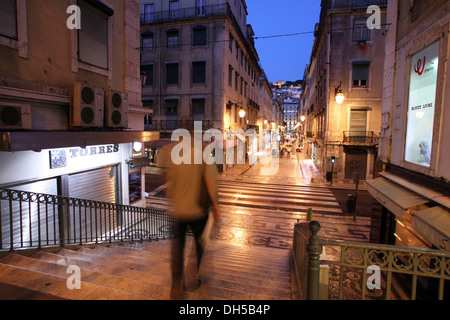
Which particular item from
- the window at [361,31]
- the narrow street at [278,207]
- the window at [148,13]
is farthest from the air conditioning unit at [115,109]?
the window at [361,31]

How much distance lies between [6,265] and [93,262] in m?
1.21

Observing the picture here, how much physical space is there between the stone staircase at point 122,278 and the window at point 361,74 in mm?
22089

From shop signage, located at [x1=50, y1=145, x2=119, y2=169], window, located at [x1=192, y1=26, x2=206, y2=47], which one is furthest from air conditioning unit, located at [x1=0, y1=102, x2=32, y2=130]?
window, located at [x1=192, y1=26, x2=206, y2=47]

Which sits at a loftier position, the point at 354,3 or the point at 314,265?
the point at 354,3

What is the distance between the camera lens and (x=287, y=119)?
187125 mm

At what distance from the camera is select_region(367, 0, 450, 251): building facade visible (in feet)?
17.2

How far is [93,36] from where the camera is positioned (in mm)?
8062

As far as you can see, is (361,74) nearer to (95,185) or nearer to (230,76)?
(230,76)

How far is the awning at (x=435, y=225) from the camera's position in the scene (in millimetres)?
4297

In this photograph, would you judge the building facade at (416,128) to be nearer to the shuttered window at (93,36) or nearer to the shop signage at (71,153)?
the shop signage at (71,153)

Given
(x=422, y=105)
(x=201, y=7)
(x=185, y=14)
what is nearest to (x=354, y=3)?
(x=201, y=7)

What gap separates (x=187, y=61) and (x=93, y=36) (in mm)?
17257
